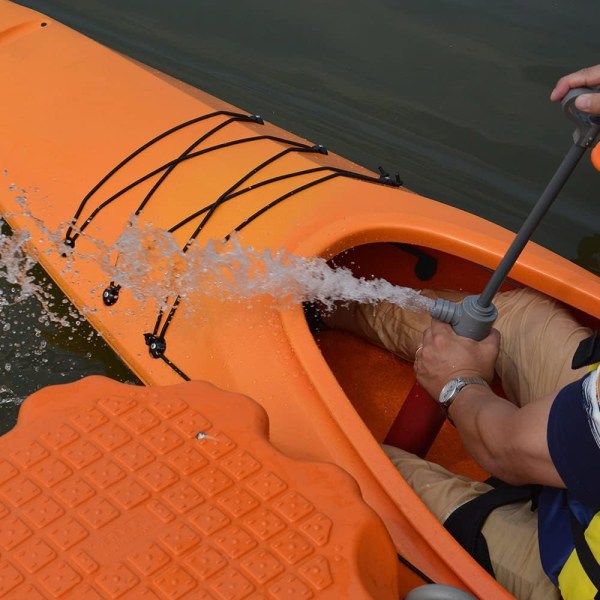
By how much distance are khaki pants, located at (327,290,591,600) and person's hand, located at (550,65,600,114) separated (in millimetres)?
559

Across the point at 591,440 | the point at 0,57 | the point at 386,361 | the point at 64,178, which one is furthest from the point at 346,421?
the point at 0,57

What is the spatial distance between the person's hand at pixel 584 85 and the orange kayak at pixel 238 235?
52 cm

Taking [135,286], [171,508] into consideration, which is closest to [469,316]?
[171,508]

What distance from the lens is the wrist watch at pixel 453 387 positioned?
5.50 ft

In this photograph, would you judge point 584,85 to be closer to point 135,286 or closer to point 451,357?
point 451,357

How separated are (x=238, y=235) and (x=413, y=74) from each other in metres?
1.88

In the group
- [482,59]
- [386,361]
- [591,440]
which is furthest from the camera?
[482,59]

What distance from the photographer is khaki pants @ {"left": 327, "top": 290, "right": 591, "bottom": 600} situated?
153 cm

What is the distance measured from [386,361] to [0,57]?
1447 mm

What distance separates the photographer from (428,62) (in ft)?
12.0

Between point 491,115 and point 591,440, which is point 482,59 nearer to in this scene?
point 491,115

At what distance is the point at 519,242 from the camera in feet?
5.13

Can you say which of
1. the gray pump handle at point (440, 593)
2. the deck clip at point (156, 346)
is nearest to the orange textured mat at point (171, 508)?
the gray pump handle at point (440, 593)

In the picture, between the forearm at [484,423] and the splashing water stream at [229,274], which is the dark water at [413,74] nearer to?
the splashing water stream at [229,274]
